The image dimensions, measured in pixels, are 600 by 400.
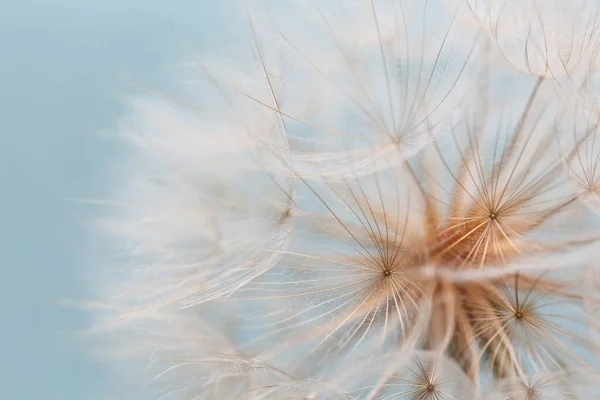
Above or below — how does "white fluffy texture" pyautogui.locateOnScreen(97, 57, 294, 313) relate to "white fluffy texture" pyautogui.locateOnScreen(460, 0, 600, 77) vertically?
below

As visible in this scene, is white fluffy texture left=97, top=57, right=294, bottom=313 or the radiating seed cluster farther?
white fluffy texture left=97, top=57, right=294, bottom=313

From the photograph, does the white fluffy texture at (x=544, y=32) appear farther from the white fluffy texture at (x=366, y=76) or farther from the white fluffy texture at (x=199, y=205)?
the white fluffy texture at (x=199, y=205)

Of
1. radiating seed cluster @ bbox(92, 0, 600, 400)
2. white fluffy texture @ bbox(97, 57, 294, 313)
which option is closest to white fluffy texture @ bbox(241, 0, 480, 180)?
radiating seed cluster @ bbox(92, 0, 600, 400)

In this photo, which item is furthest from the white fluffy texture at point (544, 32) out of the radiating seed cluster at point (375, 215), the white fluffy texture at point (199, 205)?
the white fluffy texture at point (199, 205)

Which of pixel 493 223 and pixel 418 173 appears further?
pixel 418 173

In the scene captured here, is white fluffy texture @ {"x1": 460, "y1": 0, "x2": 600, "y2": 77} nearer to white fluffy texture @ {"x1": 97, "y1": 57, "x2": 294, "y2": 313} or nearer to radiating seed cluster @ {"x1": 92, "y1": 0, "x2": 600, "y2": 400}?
radiating seed cluster @ {"x1": 92, "y1": 0, "x2": 600, "y2": 400}

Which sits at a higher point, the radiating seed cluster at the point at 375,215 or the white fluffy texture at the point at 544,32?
the white fluffy texture at the point at 544,32

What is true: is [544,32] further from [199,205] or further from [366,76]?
[199,205]

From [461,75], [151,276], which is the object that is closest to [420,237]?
[461,75]

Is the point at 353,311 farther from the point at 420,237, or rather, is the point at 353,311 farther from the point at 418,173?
the point at 418,173
